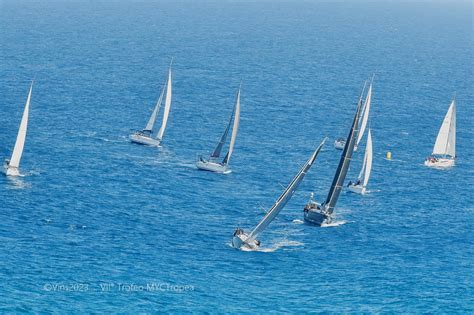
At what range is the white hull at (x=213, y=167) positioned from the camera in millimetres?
166000

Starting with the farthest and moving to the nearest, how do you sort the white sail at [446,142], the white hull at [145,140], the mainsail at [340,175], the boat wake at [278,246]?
the white sail at [446,142] → the white hull at [145,140] → the mainsail at [340,175] → the boat wake at [278,246]

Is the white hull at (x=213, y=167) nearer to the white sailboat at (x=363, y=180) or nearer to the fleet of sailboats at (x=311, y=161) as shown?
the fleet of sailboats at (x=311, y=161)

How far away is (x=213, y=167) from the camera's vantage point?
165875mm

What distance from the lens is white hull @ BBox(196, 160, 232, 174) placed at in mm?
166000

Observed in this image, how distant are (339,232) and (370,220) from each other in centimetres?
851

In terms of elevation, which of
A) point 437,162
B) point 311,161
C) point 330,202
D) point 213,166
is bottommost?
point 213,166

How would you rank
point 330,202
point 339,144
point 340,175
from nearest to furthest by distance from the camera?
point 330,202
point 340,175
point 339,144

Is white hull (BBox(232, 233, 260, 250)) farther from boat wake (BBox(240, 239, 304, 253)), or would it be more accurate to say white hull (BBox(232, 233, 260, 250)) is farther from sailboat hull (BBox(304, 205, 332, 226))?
sailboat hull (BBox(304, 205, 332, 226))

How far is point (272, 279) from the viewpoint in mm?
117438

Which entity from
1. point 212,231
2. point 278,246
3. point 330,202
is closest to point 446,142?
point 330,202

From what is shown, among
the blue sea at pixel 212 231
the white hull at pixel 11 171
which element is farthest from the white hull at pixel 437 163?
the white hull at pixel 11 171

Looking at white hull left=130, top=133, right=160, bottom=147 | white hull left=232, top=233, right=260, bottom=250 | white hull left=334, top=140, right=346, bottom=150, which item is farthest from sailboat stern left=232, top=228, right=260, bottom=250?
white hull left=334, top=140, right=346, bottom=150

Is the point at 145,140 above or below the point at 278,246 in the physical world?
below

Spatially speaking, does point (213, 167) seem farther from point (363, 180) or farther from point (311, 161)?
point (311, 161)
